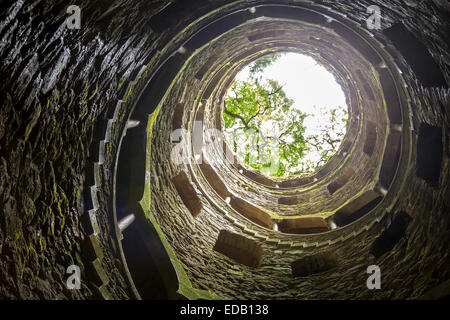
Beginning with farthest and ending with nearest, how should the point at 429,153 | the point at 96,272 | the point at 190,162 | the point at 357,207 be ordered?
the point at 190,162, the point at 357,207, the point at 429,153, the point at 96,272

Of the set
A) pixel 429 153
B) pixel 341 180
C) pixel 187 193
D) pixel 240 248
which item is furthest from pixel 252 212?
pixel 429 153

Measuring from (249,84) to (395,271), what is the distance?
12.1 m

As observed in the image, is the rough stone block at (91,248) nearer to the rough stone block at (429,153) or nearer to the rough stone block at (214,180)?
the rough stone block at (214,180)

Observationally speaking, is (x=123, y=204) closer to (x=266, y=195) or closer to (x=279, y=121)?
(x=266, y=195)

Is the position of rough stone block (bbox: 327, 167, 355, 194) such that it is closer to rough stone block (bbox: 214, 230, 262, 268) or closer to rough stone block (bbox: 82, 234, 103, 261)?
rough stone block (bbox: 214, 230, 262, 268)

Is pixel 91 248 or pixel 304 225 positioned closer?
pixel 91 248

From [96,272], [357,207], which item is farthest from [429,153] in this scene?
[96,272]

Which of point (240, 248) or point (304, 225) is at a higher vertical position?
point (304, 225)

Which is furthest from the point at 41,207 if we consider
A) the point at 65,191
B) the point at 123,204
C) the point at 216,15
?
the point at 216,15

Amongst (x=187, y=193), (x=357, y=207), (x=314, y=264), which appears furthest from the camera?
(x=357, y=207)

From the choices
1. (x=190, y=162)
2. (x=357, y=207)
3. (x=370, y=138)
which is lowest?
(x=357, y=207)

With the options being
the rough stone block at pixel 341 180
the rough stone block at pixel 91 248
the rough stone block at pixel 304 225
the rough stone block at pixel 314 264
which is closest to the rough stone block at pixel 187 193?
the rough stone block at pixel 314 264

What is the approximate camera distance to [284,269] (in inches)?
219

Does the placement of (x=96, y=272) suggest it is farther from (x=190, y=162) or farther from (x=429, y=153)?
(x=429, y=153)
